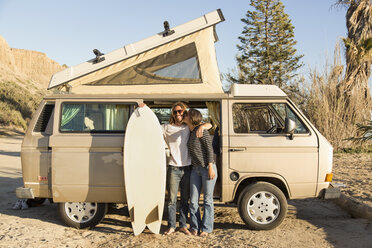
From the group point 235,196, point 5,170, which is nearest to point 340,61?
point 235,196

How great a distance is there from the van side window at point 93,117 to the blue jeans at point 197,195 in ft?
4.32

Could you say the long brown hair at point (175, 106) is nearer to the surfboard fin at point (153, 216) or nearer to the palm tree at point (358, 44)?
the surfboard fin at point (153, 216)

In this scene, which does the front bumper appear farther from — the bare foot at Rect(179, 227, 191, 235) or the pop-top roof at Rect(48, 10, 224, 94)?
the bare foot at Rect(179, 227, 191, 235)

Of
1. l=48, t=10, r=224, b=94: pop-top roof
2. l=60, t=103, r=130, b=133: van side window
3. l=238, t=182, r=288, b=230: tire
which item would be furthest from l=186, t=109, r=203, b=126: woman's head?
l=238, t=182, r=288, b=230: tire

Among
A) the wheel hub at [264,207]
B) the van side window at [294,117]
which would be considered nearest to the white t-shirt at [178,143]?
the wheel hub at [264,207]

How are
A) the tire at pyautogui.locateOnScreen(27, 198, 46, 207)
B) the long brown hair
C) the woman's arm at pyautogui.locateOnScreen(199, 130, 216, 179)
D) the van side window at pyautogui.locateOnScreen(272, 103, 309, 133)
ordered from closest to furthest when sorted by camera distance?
1. the woman's arm at pyautogui.locateOnScreen(199, 130, 216, 179)
2. the long brown hair
3. the van side window at pyautogui.locateOnScreen(272, 103, 309, 133)
4. the tire at pyautogui.locateOnScreen(27, 198, 46, 207)

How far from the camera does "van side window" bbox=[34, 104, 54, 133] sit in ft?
17.7

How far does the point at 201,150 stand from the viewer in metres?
4.97

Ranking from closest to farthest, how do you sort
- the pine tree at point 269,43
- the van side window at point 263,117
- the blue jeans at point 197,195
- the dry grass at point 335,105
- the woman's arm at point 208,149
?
the woman's arm at point 208,149, the blue jeans at point 197,195, the van side window at point 263,117, the dry grass at point 335,105, the pine tree at point 269,43

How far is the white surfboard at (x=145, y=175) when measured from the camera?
201 inches

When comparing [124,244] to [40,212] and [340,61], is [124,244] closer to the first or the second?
[40,212]

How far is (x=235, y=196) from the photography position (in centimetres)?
546

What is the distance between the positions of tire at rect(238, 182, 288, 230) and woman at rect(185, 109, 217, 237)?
52 centimetres

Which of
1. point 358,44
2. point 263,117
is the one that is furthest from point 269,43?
point 263,117
